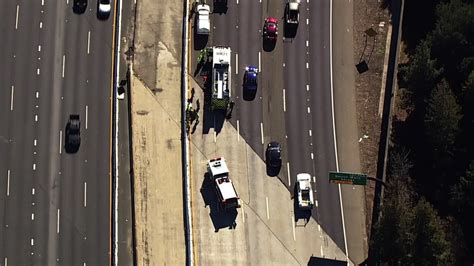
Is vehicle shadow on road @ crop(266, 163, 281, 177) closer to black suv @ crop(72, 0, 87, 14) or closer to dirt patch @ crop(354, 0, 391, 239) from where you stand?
dirt patch @ crop(354, 0, 391, 239)

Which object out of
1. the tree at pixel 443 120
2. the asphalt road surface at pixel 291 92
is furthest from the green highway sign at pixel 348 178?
the tree at pixel 443 120

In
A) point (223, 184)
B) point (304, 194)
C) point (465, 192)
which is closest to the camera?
point (465, 192)

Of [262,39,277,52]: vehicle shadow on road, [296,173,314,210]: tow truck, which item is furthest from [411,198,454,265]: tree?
[262,39,277,52]: vehicle shadow on road

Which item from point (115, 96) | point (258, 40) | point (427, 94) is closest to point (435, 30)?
point (427, 94)

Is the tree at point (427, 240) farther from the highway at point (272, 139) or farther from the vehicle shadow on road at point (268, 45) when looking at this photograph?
the vehicle shadow on road at point (268, 45)

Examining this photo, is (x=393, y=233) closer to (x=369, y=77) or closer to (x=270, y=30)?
(x=369, y=77)

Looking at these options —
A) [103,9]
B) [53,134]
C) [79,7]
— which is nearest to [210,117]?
[53,134]
